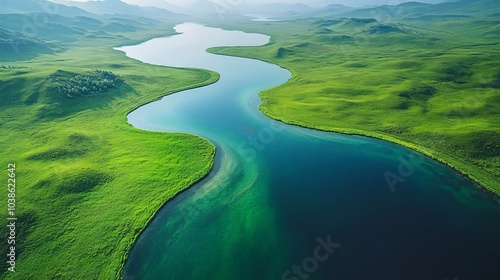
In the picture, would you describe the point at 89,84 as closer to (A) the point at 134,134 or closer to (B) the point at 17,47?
(A) the point at 134,134

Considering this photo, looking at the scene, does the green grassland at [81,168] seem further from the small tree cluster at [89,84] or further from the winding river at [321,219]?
the winding river at [321,219]

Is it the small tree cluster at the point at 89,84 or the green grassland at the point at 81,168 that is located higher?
the small tree cluster at the point at 89,84

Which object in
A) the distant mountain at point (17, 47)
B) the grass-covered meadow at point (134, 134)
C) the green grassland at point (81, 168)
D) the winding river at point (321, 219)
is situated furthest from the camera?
the distant mountain at point (17, 47)

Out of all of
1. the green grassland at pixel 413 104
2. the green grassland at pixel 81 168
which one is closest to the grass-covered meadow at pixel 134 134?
the green grassland at pixel 81 168

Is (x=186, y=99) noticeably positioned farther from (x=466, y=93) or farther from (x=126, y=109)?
(x=466, y=93)

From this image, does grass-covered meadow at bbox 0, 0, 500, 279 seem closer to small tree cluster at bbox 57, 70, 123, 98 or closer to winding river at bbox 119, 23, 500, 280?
small tree cluster at bbox 57, 70, 123, 98

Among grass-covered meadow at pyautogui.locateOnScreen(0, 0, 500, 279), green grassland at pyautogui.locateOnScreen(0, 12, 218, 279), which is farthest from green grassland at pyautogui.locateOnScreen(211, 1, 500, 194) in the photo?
green grassland at pyautogui.locateOnScreen(0, 12, 218, 279)
